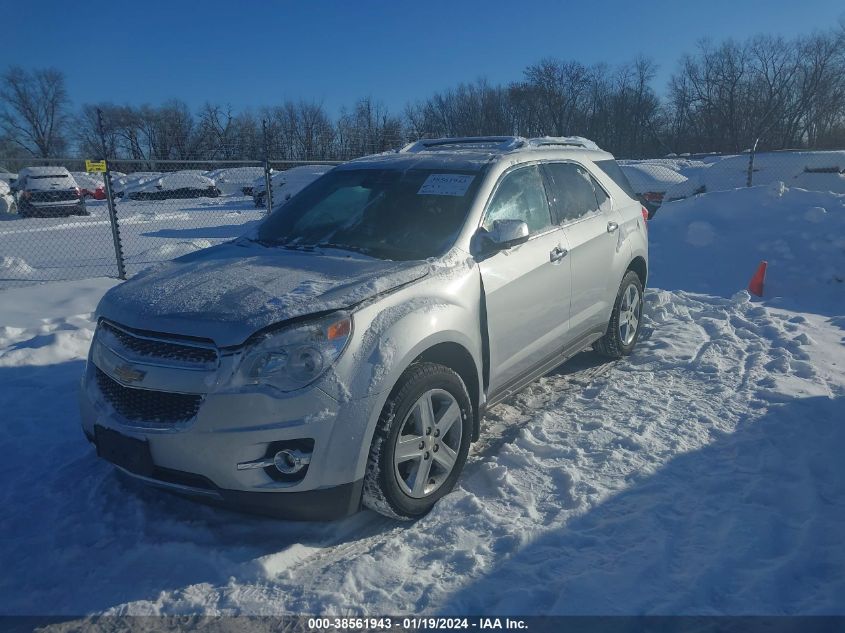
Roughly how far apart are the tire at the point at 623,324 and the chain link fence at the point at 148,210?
6091 millimetres

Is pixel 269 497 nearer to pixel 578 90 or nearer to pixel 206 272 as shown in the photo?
pixel 206 272

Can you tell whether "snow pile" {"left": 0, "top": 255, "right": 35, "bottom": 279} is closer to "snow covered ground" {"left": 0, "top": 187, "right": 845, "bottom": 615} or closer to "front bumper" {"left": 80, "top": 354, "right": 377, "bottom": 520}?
"snow covered ground" {"left": 0, "top": 187, "right": 845, "bottom": 615}

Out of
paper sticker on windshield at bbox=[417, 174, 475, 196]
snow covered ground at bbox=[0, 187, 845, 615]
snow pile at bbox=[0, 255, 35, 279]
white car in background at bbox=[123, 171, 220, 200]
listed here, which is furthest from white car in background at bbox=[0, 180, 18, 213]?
paper sticker on windshield at bbox=[417, 174, 475, 196]

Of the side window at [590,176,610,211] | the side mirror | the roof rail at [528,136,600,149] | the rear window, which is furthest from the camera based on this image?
the rear window

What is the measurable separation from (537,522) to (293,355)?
145 centimetres

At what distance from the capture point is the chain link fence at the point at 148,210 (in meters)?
10.8

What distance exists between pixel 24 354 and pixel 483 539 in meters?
4.33

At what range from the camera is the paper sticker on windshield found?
3885mm

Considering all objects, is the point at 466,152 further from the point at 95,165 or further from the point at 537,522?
the point at 95,165

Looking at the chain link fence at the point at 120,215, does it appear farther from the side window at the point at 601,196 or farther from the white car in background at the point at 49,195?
the side window at the point at 601,196

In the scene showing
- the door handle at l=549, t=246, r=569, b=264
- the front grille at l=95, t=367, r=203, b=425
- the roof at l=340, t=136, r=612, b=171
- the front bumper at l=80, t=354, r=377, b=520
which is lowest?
the front bumper at l=80, t=354, r=377, b=520

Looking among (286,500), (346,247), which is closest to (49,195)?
(346,247)

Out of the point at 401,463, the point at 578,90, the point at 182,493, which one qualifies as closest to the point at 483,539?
the point at 401,463

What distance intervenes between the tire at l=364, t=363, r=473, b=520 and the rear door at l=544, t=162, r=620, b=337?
164 cm
